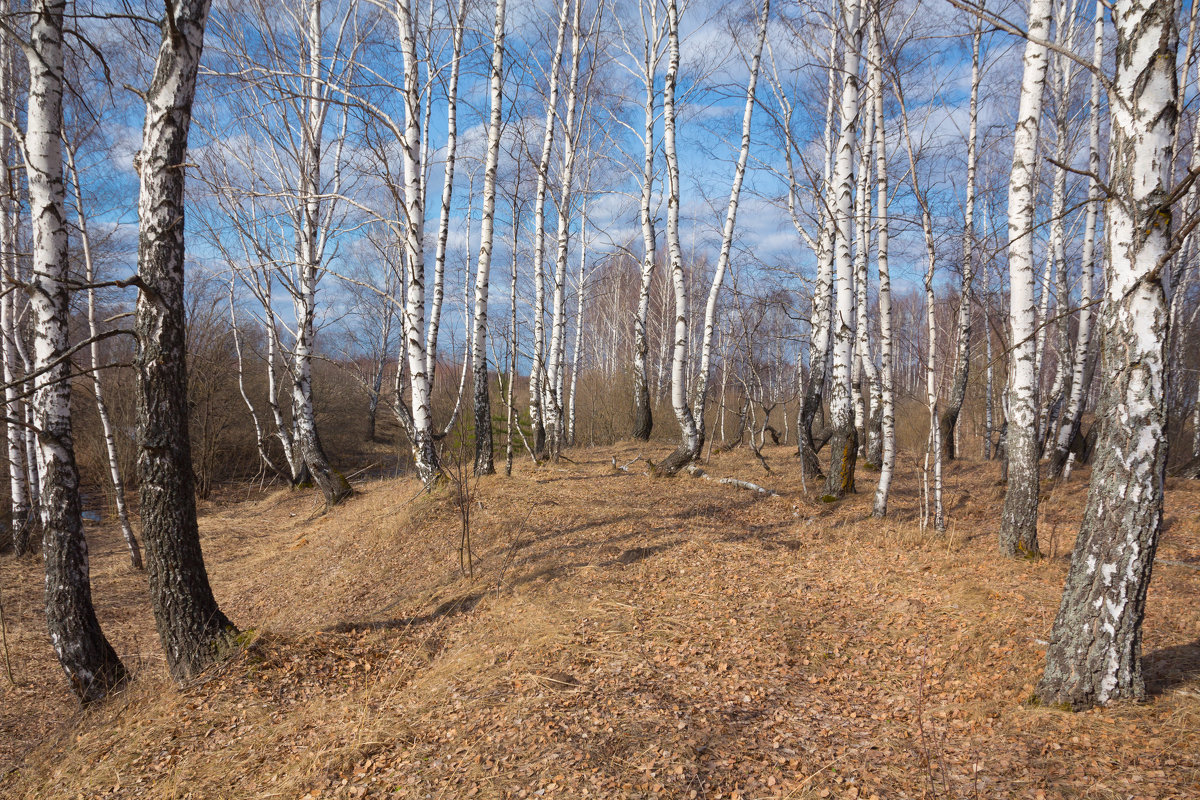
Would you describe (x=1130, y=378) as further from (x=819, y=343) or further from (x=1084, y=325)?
(x=1084, y=325)

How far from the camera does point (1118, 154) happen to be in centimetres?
290

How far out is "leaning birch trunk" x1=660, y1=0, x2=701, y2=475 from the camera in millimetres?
8734

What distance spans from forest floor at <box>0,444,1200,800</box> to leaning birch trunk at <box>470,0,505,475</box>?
2.03 m

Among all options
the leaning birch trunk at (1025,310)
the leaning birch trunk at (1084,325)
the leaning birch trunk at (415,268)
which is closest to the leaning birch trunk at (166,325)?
the leaning birch trunk at (415,268)

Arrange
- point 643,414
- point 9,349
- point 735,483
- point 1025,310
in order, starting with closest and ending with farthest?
point 1025,310
point 9,349
point 735,483
point 643,414

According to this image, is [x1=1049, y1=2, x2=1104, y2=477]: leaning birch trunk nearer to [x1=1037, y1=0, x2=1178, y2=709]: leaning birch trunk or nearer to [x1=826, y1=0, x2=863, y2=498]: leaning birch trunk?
[x1=826, y1=0, x2=863, y2=498]: leaning birch trunk

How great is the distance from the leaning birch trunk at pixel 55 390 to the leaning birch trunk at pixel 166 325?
0.85 meters

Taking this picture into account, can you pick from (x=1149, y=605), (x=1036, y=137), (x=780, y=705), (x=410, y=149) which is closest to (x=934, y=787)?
(x=780, y=705)

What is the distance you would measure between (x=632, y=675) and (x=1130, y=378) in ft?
10.3

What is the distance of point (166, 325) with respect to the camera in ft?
12.9

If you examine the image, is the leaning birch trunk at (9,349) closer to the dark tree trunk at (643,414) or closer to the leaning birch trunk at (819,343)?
the leaning birch trunk at (819,343)

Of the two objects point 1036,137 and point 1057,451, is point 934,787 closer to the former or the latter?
point 1036,137

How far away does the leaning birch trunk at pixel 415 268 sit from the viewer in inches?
299

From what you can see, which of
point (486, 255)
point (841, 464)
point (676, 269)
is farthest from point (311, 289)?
point (841, 464)
